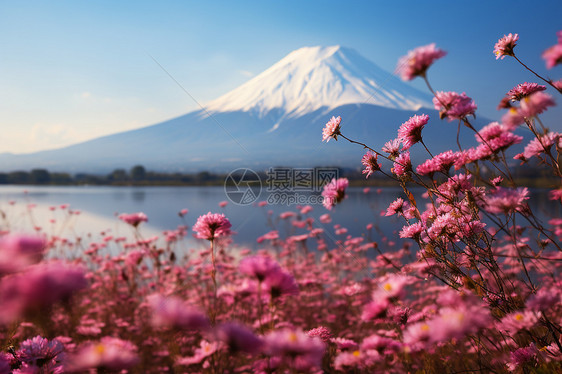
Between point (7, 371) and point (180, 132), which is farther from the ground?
point (180, 132)

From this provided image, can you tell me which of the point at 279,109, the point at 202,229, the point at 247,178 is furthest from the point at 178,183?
the point at 202,229

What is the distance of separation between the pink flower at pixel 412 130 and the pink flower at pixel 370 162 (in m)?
0.12

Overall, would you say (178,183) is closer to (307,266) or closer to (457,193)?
(307,266)

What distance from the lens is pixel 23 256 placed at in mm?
408

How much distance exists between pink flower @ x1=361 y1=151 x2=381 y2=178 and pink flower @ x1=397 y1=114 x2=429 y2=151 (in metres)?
0.12

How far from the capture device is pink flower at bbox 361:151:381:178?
1278 mm

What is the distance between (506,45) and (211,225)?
1274mm

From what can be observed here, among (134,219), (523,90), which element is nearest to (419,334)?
(523,90)

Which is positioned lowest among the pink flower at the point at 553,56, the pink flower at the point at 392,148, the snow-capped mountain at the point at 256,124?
the pink flower at the point at 392,148

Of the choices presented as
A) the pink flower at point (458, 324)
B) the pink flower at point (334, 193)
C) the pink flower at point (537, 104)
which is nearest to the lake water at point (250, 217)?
the pink flower at point (334, 193)

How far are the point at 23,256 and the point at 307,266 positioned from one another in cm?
368

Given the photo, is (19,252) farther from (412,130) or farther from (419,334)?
(412,130)

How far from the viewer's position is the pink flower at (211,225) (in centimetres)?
104

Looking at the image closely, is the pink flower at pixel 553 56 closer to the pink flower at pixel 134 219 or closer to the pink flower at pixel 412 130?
the pink flower at pixel 412 130
